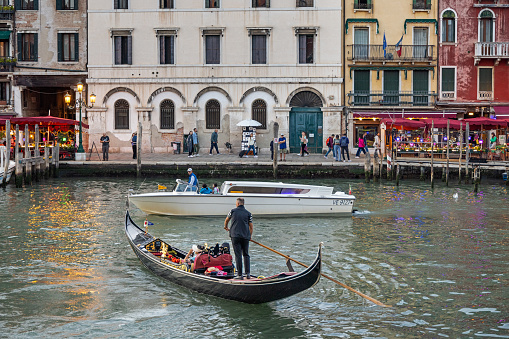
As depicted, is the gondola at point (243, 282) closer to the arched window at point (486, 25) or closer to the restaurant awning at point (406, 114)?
the restaurant awning at point (406, 114)

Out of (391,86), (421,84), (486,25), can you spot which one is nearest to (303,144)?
(391,86)

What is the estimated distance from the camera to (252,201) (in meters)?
22.6

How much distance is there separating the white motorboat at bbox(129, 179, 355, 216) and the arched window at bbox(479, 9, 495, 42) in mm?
21209

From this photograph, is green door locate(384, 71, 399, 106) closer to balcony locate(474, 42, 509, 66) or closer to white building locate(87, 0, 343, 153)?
white building locate(87, 0, 343, 153)

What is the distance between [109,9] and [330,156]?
1396 cm

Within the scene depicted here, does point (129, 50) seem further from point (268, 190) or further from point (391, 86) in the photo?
point (268, 190)

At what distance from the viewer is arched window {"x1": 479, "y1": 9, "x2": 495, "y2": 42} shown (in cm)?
4016

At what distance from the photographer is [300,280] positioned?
1238cm

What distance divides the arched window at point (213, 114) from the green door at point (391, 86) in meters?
8.82

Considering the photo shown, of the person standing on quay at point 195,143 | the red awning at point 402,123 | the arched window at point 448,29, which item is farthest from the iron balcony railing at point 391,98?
the person standing on quay at point 195,143

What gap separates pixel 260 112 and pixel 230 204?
18259 millimetres

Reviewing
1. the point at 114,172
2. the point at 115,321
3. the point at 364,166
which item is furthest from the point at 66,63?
the point at 115,321

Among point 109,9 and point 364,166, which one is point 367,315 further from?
point 109,9

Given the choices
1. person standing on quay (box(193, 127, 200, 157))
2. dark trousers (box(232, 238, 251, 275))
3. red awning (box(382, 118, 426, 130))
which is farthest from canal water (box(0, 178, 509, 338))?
person standing on quay (box(193, 127, 200, 157))
